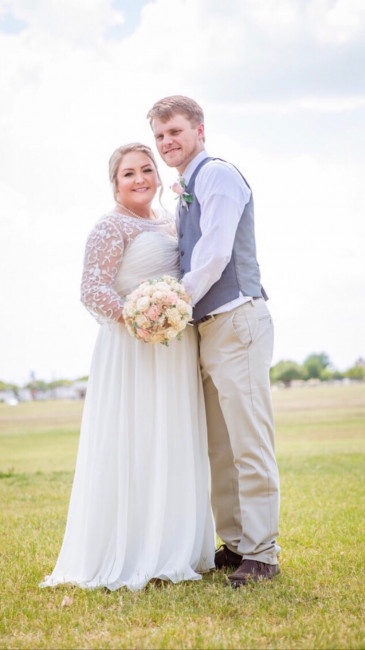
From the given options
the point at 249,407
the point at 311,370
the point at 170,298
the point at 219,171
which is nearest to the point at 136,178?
the point at 219,171

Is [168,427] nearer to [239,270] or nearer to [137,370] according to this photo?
[137,370]

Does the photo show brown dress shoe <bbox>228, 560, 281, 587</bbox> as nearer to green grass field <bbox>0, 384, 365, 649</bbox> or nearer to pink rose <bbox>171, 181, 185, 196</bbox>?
green grass field <bbox>0, 384, 365, 649</bbox>

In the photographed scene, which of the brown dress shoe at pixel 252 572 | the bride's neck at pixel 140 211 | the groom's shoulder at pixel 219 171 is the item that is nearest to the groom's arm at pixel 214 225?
the groom's shoulder at pixel 219 171

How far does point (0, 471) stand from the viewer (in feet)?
42.6

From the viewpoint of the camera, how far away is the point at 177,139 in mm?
4848

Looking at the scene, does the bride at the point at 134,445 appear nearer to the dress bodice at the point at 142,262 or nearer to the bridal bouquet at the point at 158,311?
the dress bodice at the point at 142,262

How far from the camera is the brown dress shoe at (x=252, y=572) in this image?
4.51m

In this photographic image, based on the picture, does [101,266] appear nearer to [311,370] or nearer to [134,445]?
[134,445]

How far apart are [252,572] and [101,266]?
7.08 ft

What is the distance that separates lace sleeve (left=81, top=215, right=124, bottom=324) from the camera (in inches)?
188

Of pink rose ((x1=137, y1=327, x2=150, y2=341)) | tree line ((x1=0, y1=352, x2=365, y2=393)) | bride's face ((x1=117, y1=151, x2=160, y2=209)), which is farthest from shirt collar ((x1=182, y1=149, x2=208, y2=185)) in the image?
tree line ((x1=0, y1=352, x2=365, y2=393))

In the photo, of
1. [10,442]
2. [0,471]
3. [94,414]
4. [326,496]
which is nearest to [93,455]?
[94,414]

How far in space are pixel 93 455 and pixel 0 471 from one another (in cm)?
869

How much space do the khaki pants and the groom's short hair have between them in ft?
4.24
